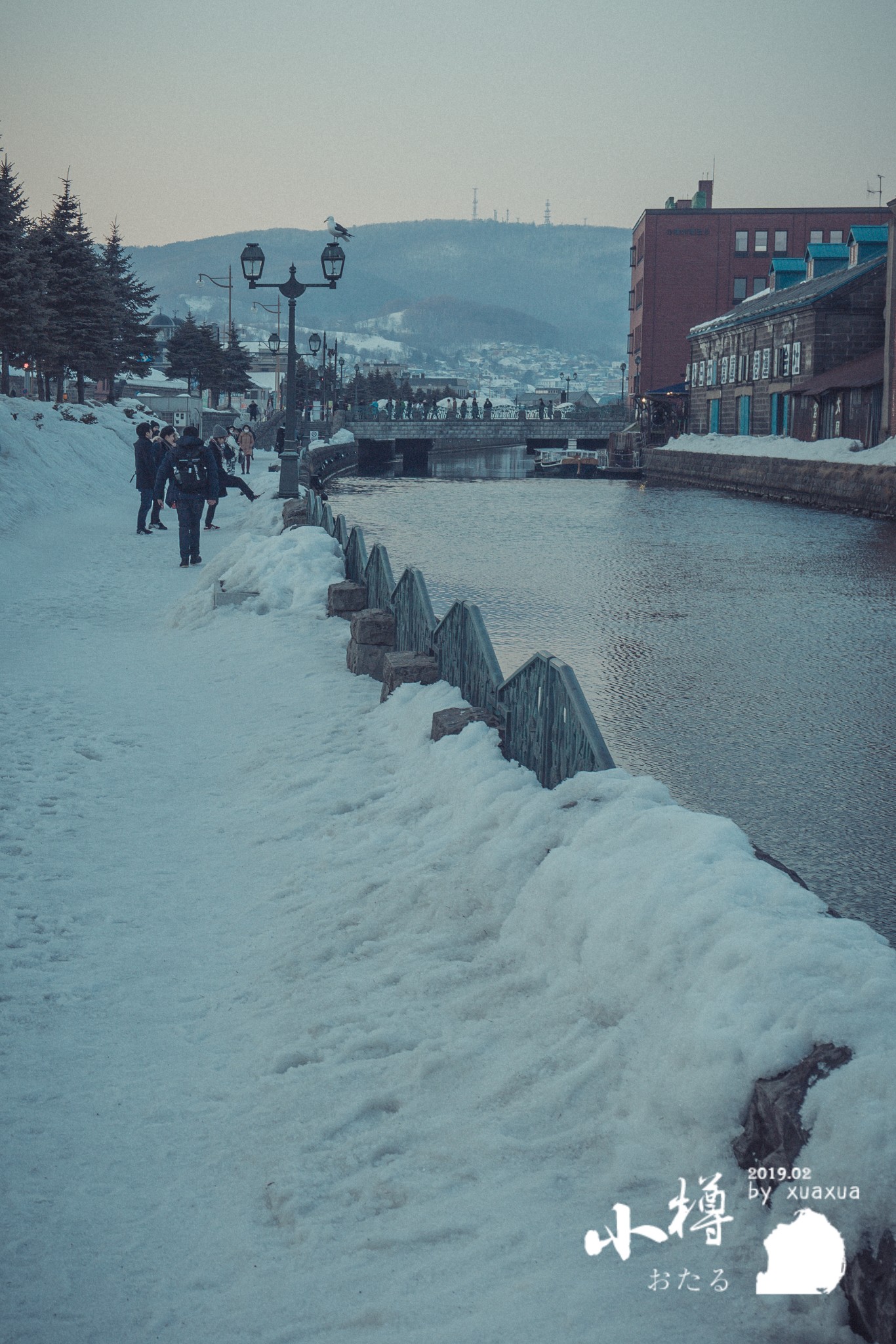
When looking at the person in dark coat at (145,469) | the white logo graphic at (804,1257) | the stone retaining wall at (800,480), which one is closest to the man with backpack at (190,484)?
the person in dark coat at (145,469)

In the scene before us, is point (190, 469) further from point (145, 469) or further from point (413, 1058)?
point (413, 1058)

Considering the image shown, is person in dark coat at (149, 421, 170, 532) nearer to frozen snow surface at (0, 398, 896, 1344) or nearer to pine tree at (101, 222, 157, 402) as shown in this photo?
frozen snow surface at (0, 398, 896, 1344)

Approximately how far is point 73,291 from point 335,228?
27.9 metres

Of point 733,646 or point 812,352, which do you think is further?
point 812,352

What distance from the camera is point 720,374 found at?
60.3 m

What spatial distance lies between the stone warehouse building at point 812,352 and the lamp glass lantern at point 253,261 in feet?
71.9

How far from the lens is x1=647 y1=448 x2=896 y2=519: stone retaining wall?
91.2 ft

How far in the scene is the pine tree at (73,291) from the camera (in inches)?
1890

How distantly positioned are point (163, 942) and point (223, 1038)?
929 mm

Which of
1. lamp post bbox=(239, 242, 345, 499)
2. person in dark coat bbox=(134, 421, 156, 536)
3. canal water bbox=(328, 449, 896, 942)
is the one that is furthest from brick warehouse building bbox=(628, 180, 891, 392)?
person in dark coat bbox=(134, 421, 156, 536)

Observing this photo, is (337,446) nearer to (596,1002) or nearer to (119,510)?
(119,510)

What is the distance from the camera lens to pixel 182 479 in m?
15.9

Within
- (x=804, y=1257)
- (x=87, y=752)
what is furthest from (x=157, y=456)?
(x=804, y=1257)

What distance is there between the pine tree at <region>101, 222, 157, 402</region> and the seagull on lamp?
36.2 meters
